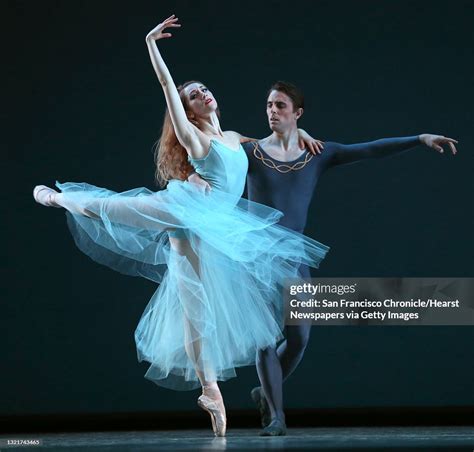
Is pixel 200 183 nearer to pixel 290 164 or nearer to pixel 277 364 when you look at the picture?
pixel 290 164

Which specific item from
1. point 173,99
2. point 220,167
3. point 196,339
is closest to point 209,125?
point 220,167

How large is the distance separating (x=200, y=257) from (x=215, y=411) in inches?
24.4

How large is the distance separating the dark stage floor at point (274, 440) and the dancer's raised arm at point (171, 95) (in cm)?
120

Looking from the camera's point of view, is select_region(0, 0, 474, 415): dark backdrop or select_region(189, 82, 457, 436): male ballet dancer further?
select_region(0, 0, 474, 415): dark backdrop

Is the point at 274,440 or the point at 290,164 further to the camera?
the point at 290,164

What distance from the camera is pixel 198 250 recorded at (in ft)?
14.2

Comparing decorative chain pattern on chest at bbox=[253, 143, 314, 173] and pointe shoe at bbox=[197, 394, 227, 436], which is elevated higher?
decorative chain pattern on chest at bbox=[253, 143, 314, 173]

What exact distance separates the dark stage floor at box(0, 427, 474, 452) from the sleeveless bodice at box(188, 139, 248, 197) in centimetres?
104

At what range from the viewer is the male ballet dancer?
4602 mm

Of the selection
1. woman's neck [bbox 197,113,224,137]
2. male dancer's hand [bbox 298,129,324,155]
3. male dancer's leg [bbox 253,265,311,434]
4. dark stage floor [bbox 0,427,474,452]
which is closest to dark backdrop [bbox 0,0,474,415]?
dark stage floor [bbox 0,427,474,452]

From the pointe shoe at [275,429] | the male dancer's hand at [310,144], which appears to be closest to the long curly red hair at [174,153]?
the male dancer's hand at [310,144]

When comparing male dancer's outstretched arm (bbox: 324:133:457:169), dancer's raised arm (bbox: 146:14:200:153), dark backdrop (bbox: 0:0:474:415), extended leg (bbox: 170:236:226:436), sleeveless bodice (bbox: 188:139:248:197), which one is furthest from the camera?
dark backdrop (bbox: 0:0:474:415)

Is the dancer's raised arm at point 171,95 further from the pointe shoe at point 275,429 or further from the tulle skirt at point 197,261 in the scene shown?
the pointe shoe at point 275,429

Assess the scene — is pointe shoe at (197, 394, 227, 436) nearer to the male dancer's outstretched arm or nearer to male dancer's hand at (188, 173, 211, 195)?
male dancer's hand at (188, 173, 211, 195)
